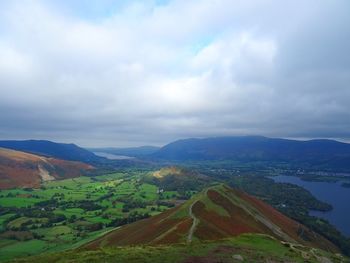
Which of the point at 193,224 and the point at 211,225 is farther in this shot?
the point at 211,225

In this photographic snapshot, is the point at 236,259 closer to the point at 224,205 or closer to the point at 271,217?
the point at 224,205

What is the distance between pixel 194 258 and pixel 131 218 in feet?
415

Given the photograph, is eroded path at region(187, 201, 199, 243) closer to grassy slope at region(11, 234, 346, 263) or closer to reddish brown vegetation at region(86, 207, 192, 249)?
reddish brown vegetation at region(86, 207, 192, 249)

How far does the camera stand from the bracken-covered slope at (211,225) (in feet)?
306

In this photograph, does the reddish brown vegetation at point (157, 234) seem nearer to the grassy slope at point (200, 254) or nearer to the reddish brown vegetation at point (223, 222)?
the reddish brown vegetation at point (223, 222)

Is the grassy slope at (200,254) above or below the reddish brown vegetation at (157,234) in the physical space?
above

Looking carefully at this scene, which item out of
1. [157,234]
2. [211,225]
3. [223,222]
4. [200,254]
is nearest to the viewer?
[200,254]

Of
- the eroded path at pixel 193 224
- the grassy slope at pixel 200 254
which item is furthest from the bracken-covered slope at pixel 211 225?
the grassy slope at pixel 200 254

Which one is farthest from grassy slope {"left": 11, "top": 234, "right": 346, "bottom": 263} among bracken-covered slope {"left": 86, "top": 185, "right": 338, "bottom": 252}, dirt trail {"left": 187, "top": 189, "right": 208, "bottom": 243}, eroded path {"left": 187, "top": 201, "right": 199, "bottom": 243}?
bracken-covered slope {"left": 86, "top": 185, "right": 338, "bottom": 252}

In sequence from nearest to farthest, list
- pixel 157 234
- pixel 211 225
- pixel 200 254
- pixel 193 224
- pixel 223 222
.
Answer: pixel 200 254
pixel 157 234
pixel 193 224
pixel 211 225
pixel 223 222

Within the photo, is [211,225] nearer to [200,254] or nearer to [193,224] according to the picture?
[193,224]

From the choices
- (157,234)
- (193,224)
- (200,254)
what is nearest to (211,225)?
(193,224)

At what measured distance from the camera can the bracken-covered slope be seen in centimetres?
9325

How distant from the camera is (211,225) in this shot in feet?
332
